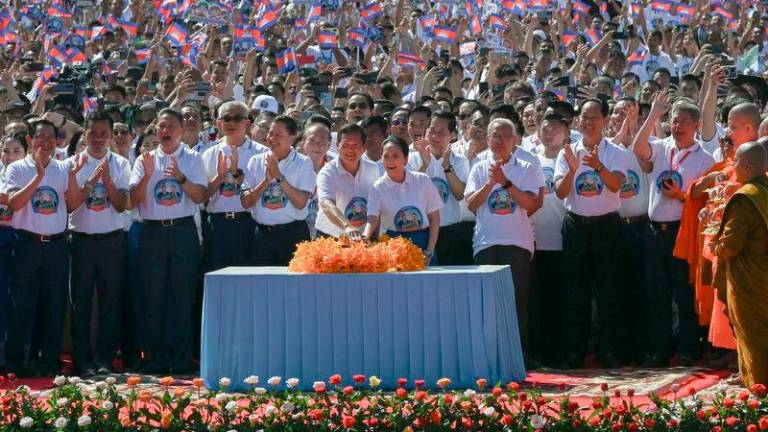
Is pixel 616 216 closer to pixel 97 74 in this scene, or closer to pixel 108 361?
pixel 108 361

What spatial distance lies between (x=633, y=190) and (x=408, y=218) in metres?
1.91

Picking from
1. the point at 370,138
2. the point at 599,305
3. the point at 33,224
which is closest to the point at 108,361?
the point at 33,224

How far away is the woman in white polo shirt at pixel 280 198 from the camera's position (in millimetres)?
10914

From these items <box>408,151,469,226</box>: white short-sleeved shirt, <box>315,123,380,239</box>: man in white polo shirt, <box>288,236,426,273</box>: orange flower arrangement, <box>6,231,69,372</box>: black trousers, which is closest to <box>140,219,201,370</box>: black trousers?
<box>6,231,69,372</box>: black trousers

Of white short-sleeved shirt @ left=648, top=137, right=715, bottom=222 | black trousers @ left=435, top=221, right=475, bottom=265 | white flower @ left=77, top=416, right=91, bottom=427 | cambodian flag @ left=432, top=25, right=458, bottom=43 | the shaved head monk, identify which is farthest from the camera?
cambodian flag @ left=432, top=25, right=458, bottom=43

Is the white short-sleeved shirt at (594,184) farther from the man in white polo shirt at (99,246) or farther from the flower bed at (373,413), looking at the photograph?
the man in white polo shirt at (99,246)

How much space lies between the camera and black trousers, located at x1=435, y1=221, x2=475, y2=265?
11.2 meters

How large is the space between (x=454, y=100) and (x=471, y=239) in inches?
137

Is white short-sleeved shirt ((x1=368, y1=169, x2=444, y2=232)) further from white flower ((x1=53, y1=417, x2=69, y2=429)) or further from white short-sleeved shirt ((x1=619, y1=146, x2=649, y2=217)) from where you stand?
white flower ((x1=53, y1=417, x2=69, y2=429))

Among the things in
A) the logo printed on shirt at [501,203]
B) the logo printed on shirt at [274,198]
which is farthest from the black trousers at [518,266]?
the logo printed on shirt at [274,198]

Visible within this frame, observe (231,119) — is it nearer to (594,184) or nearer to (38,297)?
(38,297)

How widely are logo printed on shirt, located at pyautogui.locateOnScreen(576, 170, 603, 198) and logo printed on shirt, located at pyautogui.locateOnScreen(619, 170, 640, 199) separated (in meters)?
0.26

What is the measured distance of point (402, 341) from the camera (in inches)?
366

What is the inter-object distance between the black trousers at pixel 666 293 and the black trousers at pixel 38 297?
4631 millimetres
